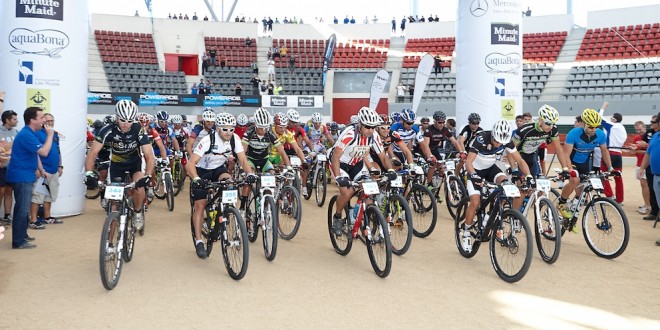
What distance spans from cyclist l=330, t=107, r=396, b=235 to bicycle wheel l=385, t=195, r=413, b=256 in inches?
19.3

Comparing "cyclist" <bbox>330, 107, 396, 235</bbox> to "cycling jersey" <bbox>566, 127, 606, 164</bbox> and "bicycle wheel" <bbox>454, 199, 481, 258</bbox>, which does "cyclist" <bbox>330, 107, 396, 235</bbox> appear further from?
"cycling jersey" <bbox>566, 127, 606, 164</bbox>

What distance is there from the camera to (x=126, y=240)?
6.43m

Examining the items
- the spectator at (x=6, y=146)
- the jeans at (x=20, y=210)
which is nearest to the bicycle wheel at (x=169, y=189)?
the spectator at (x=6, y=146)

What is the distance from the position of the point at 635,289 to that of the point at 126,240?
5506 millimetres

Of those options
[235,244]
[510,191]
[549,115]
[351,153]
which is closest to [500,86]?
[549,115]

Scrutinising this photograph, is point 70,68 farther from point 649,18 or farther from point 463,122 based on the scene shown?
point 649,18

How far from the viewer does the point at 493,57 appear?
1160cm

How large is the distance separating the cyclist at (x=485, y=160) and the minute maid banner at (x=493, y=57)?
14.3ft

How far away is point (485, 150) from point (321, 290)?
294 centimetres

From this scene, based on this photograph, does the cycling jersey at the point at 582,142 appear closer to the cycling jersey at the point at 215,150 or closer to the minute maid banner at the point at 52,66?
the cycling jersey at the point at 215,150

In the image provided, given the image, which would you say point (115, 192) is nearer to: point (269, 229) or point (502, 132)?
point (269, 229)

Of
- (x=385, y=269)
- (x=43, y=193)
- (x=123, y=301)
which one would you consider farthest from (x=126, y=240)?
(x=43, y=193)

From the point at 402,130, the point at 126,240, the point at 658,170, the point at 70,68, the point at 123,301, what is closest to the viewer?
the point at 123,301

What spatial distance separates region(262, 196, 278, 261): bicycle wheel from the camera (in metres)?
6.75
